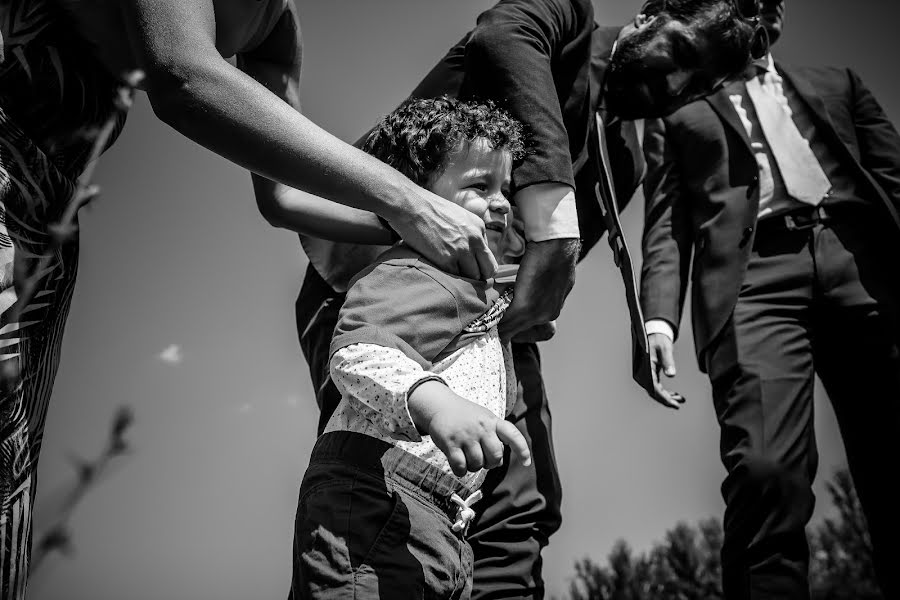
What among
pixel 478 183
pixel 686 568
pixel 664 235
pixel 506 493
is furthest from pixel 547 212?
pixel 686 568

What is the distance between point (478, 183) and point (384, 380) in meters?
0.58

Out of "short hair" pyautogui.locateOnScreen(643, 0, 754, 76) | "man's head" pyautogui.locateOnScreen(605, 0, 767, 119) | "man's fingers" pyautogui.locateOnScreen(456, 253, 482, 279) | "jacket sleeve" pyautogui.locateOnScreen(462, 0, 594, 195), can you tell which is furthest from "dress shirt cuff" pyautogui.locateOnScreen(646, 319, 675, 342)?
"man's fingers" pyautogui.locateOnScreen(456, 253, 482, 279)

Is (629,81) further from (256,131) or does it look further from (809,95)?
(256,131)

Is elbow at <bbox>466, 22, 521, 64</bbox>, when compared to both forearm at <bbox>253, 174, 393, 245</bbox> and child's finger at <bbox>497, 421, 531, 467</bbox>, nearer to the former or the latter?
forearm at <bbox>253, 174, 393, 245</bbox>

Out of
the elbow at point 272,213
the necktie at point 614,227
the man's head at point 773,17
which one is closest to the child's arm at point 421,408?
the elbow at point 272,213

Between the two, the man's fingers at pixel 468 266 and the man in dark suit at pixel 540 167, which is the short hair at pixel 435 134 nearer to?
the man in dark suit at pixel 540 167

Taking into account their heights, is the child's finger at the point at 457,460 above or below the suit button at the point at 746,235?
below

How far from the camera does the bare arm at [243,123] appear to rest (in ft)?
3.93

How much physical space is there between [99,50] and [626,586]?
36.6 m

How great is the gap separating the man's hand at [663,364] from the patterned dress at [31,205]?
2040mm

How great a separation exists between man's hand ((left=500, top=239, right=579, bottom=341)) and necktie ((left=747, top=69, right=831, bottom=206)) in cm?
146

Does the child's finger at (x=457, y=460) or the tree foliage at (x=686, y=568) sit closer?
the child's finger at (x=457, y=460)

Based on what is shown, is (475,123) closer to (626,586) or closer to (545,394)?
(545,394)

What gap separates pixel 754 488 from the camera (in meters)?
2.42
